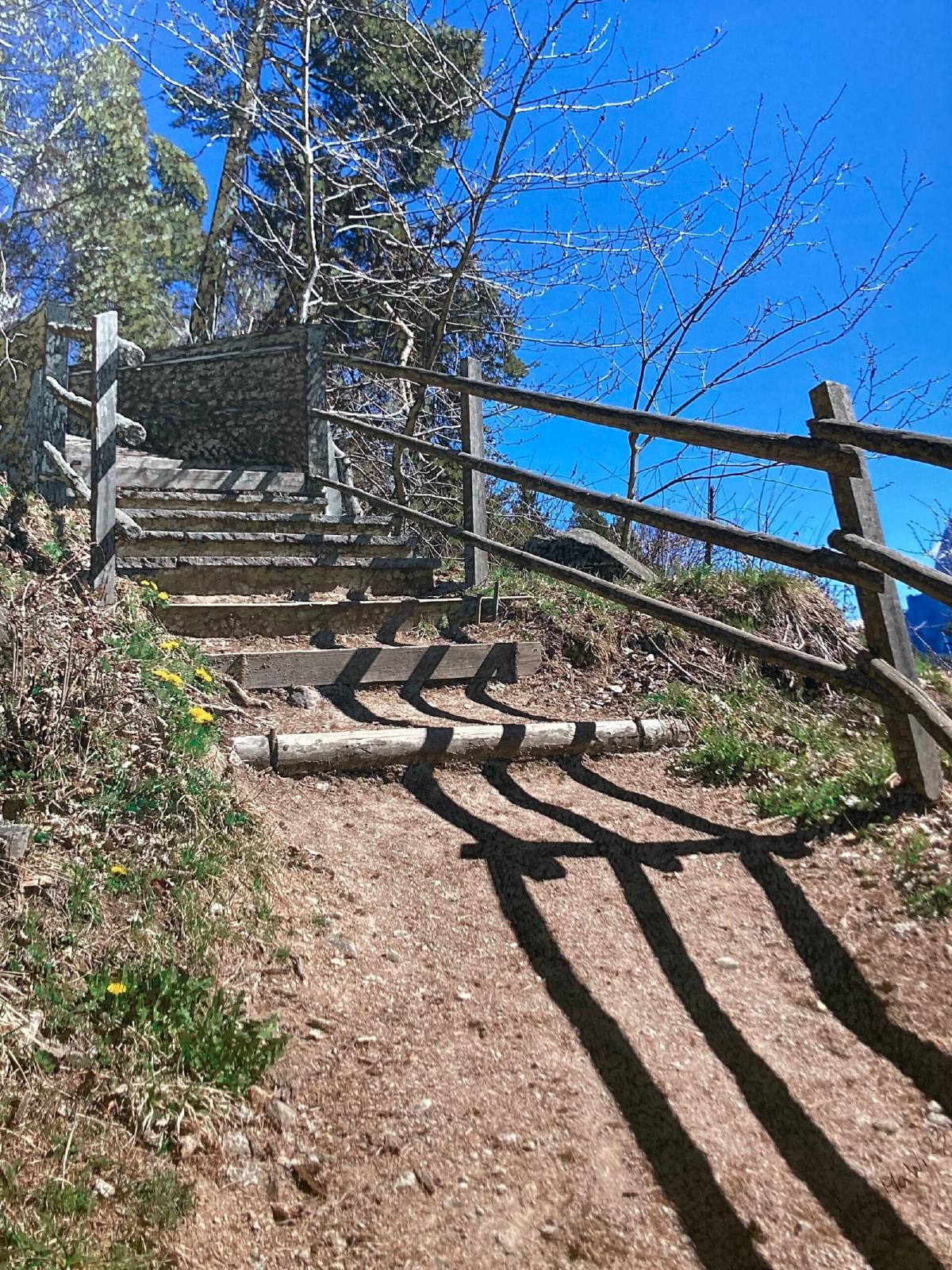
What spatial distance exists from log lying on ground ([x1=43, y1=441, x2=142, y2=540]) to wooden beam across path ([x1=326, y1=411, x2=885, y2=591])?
1991 mm

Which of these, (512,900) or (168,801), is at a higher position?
(168,801)

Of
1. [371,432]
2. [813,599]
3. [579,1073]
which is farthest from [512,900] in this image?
[371,432]

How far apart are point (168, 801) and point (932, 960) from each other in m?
2.29

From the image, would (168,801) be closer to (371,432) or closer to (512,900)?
(512,900)

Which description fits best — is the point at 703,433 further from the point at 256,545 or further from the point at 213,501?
the point at 213,501

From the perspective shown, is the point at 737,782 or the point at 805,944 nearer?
the point at 805,944

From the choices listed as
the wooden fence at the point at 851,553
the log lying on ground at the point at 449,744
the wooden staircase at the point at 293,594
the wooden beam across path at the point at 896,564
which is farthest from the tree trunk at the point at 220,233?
the wooden beam across path at the point at 896,564

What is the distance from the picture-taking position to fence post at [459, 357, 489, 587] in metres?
5.80

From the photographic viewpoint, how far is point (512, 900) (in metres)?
2.96

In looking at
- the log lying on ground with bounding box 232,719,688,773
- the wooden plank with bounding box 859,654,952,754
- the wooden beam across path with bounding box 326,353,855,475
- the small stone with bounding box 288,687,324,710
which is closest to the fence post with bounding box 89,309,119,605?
the small stone with bounding box 288,687,324,710

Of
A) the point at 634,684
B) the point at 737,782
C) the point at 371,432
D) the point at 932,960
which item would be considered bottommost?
the point at 932,960

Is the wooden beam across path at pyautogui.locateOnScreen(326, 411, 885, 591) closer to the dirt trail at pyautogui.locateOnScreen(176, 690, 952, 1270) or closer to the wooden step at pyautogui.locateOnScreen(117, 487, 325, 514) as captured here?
the dirt trail at pyautogui.locateOnScreen(176, 690, 952, 1270)

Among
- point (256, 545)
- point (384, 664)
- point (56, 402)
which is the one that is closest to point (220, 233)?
point (56, 402)

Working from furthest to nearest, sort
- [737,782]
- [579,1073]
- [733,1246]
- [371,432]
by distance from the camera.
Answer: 1. [371,432]
2. [737,782]
3. [579,1073]
4. [733,1246]
